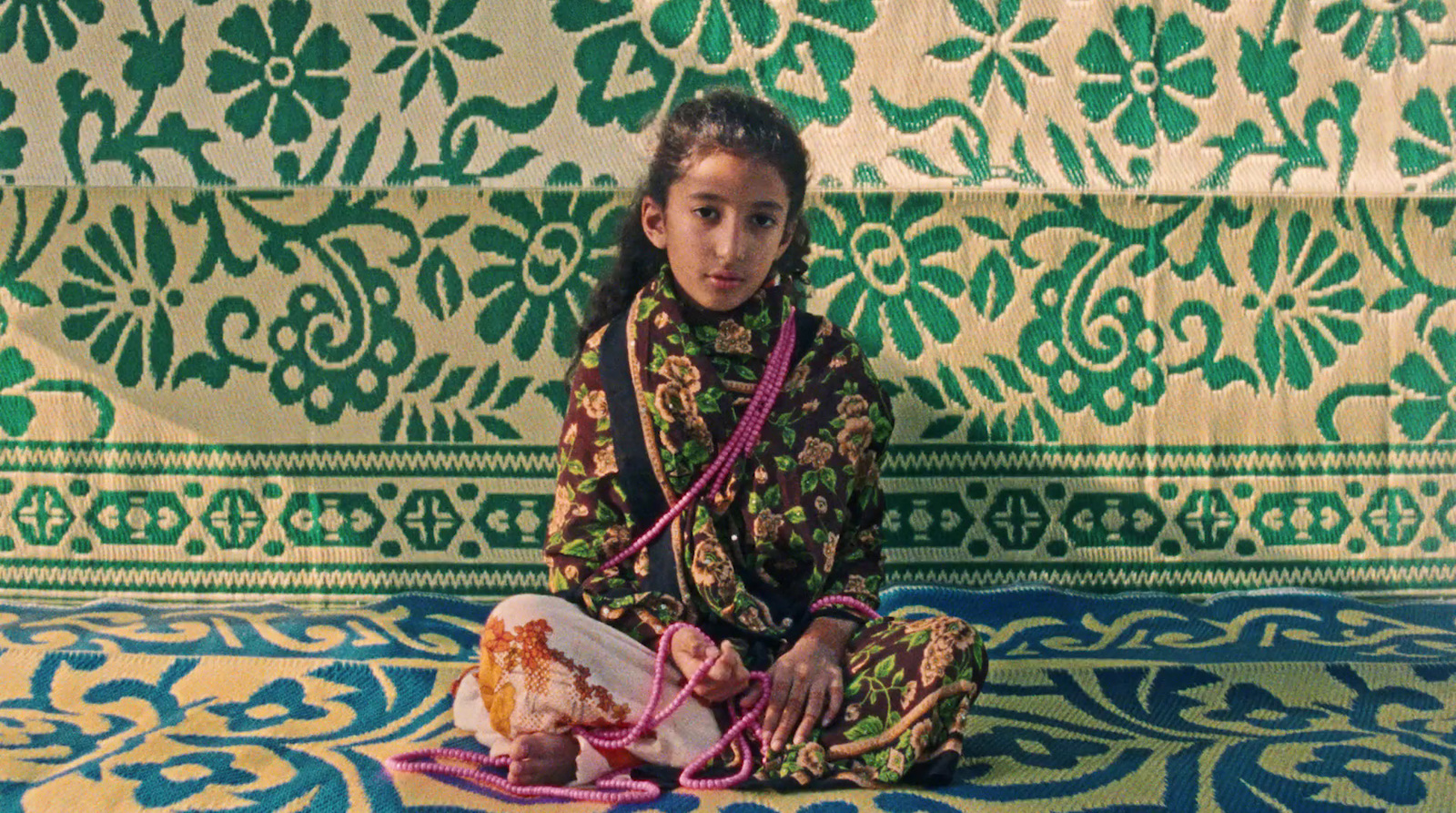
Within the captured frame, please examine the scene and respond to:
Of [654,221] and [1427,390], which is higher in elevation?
[1427,390]

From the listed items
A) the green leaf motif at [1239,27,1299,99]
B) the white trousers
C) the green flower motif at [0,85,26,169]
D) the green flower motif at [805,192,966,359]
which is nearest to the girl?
the white trousers

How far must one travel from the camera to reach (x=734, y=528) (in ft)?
7.29

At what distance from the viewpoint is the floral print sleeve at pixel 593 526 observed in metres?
2.16

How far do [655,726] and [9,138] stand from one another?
6.08 ft

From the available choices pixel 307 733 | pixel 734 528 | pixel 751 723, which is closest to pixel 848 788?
pixel 751 723

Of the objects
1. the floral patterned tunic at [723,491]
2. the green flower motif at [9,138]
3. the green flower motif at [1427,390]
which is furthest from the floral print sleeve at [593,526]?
A: the green flower motif at [1427,390]

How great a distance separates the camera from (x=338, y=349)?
2939mm

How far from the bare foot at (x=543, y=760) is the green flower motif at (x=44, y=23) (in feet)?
5.87

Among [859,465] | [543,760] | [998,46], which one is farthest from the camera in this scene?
[998,46]

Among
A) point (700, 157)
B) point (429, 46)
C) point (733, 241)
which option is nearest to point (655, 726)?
point (733, 241)

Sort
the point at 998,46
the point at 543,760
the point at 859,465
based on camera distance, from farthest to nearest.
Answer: the point at 998,46 → the point at 859,465 → the point at 543,760

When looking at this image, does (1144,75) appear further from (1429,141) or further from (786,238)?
(786,238)

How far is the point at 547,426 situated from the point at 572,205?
0.44 meters

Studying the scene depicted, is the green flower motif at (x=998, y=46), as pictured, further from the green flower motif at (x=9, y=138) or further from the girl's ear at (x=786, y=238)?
the green flower motif at (x=9, y=138)
